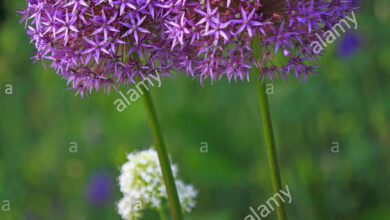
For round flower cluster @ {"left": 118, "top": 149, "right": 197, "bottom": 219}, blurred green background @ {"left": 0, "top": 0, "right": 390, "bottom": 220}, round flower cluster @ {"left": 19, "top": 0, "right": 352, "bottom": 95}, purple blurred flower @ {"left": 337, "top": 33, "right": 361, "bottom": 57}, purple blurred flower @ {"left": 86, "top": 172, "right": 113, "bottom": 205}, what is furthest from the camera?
purple blurred flower @ {"left": 86, "top": 172, "right": 113, "bottom": 205}

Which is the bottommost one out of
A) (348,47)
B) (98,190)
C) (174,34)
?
(98,190)

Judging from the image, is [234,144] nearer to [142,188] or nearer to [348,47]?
[348,47]

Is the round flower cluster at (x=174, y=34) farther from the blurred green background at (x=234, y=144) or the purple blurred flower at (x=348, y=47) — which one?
the purple blurred flower at (x=348, y=47)

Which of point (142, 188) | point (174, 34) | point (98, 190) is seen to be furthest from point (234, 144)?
point (174, 34)

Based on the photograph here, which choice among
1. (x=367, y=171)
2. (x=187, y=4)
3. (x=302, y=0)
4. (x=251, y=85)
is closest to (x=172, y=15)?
(x=187, y=4)

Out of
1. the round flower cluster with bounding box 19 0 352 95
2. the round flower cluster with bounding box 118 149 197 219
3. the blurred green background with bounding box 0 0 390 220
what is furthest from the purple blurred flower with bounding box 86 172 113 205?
the round flower cluster with bounding box 19 0 352 95

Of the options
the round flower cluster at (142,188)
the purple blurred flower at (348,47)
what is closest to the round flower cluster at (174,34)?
the round flower cluster at (142,188)

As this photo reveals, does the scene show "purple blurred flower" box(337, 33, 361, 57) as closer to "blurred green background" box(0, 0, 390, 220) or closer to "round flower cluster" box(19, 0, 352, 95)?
"blurred green background" box(0, 0, 390, 220)
